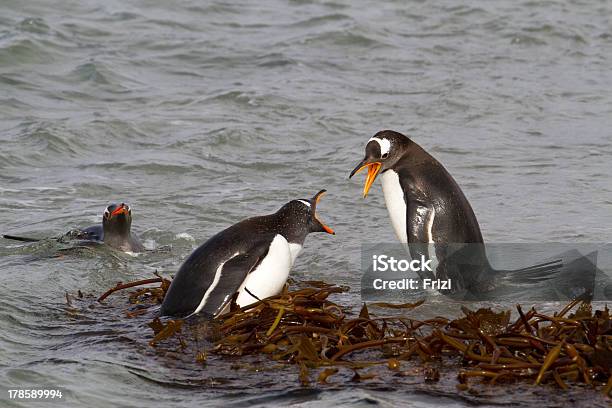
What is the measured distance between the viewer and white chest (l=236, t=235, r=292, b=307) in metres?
6.14

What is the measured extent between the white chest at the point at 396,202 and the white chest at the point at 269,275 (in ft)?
3.62

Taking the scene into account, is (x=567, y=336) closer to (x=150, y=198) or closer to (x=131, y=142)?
(x=150, y=198)

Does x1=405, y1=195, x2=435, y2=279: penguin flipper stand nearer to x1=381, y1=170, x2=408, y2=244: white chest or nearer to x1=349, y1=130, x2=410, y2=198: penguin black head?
x1=381, y1=170, x2=408, y2=244: white chest

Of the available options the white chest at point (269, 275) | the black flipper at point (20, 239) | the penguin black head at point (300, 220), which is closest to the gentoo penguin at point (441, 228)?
the penguin black head at point (300, 220)

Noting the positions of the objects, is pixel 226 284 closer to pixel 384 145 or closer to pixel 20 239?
pixel 384 145

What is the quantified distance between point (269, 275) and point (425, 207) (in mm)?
1300

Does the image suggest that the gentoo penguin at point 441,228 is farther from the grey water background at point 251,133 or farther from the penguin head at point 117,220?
the penguin head at point 117,220

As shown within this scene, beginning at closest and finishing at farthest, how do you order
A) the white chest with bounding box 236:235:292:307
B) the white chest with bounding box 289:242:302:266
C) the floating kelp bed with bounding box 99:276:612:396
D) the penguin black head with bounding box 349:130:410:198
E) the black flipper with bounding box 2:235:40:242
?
the floating kelp bed with bounding box 99:276:612:396, the white chest with bounding box 236:235:292:307, the white chest with bounding box 289:242:302:266, the penguin black head with bounding box 349:130:410:198, the black flipper with bounding box 2:235:40:242

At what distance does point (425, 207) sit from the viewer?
7047 millimetres

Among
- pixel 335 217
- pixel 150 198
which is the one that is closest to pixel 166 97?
pixel 150 198

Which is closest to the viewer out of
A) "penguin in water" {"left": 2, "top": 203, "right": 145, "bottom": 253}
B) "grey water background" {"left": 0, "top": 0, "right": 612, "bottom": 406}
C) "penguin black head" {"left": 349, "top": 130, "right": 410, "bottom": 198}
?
"grey water background" {"left": 0, "top": 0, "right": 612, "bottom": 406}

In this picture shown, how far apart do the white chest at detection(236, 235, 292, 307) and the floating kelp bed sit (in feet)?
0.33

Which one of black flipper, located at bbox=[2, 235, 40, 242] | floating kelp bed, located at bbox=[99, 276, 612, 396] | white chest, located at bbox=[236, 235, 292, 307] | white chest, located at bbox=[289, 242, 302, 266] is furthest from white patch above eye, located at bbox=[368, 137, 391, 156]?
black flipper, located at bbox=[2, 235, 40, 242]

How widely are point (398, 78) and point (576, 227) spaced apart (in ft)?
21.2
